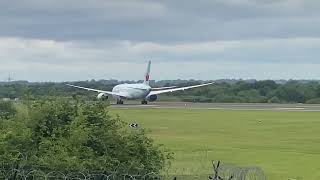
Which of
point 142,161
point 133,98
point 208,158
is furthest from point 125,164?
point 133,98

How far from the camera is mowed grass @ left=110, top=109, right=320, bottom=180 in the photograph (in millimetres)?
31208

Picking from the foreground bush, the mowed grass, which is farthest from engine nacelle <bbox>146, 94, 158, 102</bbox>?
the foreground bush

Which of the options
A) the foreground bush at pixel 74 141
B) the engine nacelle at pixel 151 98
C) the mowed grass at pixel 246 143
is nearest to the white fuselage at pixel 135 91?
the engine nacelle at pixel 151 98

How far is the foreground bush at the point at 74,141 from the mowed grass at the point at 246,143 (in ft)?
18.3

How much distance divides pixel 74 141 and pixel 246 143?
2413cm

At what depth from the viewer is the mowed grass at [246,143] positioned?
31.2 meters

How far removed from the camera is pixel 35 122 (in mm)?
21938

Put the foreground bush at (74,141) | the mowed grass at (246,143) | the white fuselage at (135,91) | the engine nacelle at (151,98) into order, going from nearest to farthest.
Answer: the foreground bush at (74,141) < the mowed grass at (246,143) < the white fuselage at (135,91) < the engine nacelle at (151,98)

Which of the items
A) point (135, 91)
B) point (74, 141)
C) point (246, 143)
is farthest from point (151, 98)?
point (74, 141)

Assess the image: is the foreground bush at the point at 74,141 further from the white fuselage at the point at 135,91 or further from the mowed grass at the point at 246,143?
the white fuselage at the point at 135,91

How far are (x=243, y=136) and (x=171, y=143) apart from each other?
773 centimetres

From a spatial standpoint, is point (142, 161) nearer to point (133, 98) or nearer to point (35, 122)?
point (35, 122)

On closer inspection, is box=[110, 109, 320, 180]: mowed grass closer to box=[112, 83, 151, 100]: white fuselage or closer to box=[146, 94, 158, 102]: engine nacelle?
box=[112, 83, 151, 100]: white fuselage

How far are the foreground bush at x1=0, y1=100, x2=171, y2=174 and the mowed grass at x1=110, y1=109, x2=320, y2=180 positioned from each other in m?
5.57
